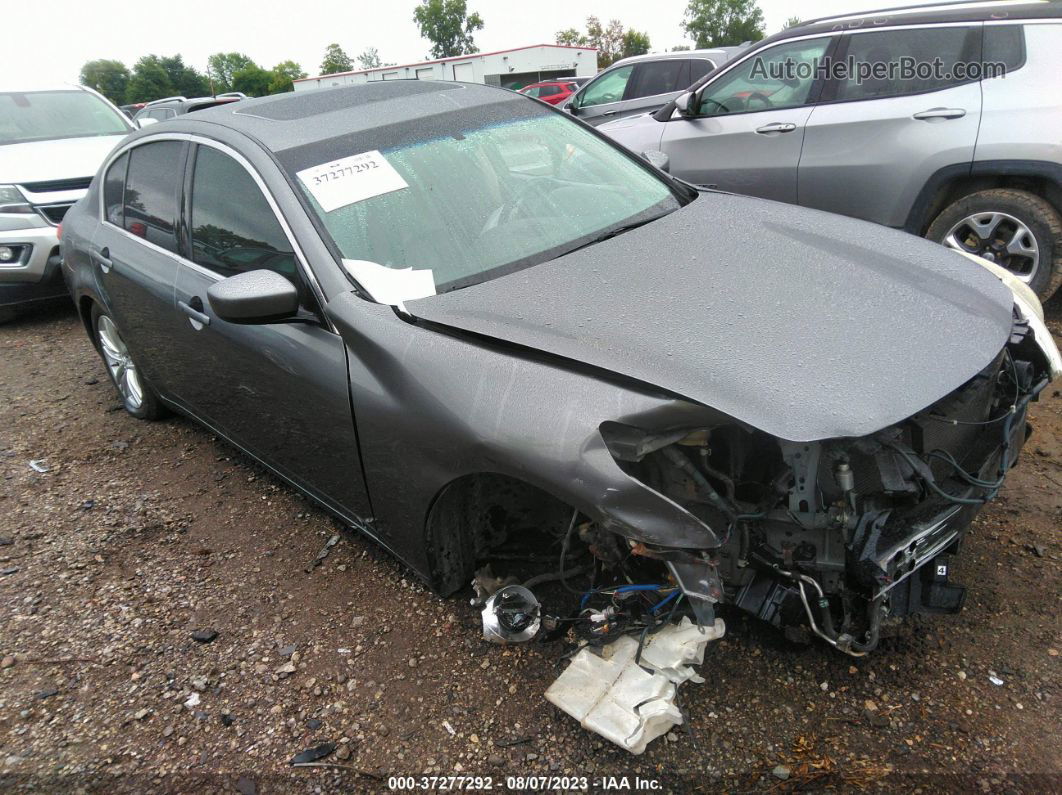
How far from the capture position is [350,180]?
2.57 metres

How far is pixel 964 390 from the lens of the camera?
207 cm

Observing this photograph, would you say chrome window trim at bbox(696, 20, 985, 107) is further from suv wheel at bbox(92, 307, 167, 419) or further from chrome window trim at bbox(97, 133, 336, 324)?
suv wheel at bbox(92, 307, 167, 419)

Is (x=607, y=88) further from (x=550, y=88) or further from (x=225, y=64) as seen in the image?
(x=225, y=64)

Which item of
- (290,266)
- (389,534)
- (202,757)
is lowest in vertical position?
(202,757)

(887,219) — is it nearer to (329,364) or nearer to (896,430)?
(896,430)

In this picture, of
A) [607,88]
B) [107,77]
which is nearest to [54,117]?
[607,88]

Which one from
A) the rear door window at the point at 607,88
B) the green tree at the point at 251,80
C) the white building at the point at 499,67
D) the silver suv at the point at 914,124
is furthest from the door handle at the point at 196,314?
the green tree at the point at 251,80

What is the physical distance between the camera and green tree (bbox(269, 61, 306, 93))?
214ft

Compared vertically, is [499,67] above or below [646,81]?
above

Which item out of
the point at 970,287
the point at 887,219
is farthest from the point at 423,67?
the point at 970,287

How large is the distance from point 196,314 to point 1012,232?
14.4ft

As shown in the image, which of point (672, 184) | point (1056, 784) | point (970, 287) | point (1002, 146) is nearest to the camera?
point (1056, 784)

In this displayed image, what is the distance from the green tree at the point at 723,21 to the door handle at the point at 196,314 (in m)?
67.2

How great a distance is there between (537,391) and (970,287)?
4.86ft
